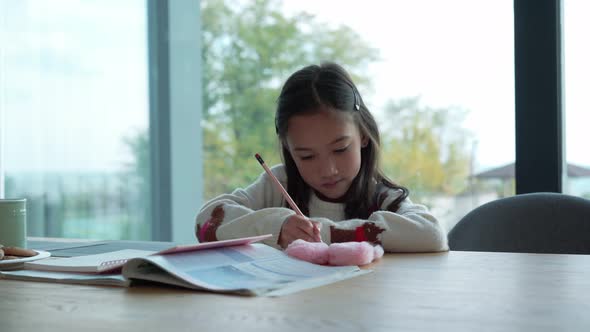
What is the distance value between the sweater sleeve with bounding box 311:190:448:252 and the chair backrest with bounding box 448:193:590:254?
280mm

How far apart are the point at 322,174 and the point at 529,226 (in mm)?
475

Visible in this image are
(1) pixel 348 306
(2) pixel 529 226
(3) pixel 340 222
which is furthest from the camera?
(2) pixel 529 226

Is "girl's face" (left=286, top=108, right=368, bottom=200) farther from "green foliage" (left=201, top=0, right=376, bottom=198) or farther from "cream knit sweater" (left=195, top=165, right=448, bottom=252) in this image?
"green foliage" (left=201, top=0, right=376, bottom=198)

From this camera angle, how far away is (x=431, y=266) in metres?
1.00

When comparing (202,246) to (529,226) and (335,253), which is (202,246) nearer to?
(335,253)

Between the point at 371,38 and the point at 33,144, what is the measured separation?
1.79 meters

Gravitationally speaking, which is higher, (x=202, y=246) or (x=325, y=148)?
(x=325, y=148)

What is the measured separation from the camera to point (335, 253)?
976mm

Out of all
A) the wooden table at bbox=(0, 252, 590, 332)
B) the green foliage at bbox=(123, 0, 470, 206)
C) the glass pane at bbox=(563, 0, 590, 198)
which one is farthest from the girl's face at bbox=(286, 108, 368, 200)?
the green foliage at bbox=(123, 0, 470, 206)

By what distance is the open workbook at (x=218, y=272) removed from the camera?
2.57ft

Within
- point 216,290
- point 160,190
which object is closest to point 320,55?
point 160,190

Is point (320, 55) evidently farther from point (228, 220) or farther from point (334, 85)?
point (228, 220)

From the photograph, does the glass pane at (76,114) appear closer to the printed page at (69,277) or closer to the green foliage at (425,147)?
the green foliage at (425,147)

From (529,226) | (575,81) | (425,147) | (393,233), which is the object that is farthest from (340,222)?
(425,147)
